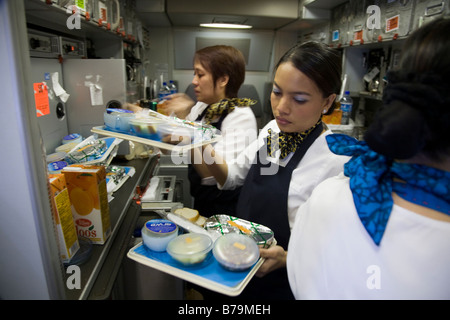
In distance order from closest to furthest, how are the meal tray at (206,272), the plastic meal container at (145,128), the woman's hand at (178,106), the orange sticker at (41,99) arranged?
the meal tray at (206,272), the plastic meal container at (145,128), the orange sticker at (41,99), the woman's hand at (178,106)

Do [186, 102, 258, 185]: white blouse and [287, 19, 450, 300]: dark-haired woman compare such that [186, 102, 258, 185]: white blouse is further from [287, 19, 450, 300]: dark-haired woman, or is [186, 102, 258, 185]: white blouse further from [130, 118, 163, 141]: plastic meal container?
[287, 19, 450, 300]: dark-haired woman

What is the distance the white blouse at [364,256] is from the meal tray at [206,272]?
0.16 m

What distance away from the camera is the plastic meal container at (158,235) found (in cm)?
→ 95

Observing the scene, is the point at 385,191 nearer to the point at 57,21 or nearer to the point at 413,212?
the point at 413,212

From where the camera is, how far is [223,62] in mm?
1818

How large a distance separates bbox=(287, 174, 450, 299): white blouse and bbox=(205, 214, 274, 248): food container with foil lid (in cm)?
27

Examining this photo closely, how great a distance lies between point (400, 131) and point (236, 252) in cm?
58

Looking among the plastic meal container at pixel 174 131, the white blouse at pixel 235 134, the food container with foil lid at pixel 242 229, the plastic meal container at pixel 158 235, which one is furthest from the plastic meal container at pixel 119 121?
the white blouse at pixel 235 134

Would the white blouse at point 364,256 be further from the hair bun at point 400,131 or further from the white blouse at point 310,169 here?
the white blouse at point 310,169

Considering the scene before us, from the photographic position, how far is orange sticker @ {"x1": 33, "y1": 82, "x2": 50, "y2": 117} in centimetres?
162

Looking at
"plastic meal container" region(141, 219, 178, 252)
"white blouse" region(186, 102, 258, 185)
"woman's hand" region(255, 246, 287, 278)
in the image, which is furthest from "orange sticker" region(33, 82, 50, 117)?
"woman's hand" region(255, 246, 287, 278)

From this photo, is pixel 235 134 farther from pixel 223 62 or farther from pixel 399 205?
pixel 399 205

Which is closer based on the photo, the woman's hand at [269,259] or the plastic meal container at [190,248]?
the plastic meal container at [190,248]
